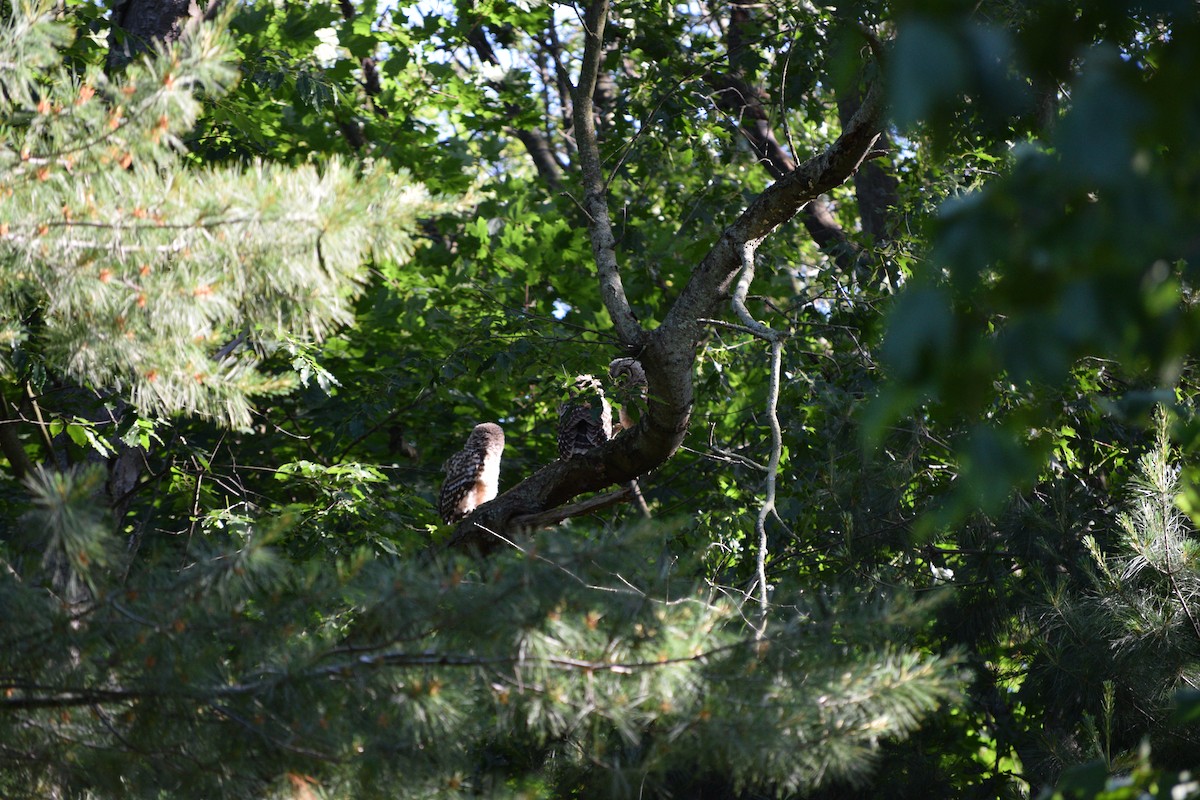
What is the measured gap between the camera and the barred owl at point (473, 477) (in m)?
6.09

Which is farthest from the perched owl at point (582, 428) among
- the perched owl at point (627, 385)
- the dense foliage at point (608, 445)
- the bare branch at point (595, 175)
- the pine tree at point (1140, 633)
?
the pine tree at point (1140, 633)

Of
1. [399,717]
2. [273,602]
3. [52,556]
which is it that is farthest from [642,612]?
[52,556]

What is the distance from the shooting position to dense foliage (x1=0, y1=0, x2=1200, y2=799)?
113 cm

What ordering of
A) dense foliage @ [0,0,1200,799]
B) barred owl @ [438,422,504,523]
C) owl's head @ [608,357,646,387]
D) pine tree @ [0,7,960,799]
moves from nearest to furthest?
dense foliage @ [0,0,1200,799] → pine tree @ [0,7,960,799] → owl's head @ [608,357,646,387] → barred owl @ [438,422,504,523]

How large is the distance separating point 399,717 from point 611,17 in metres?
5.55

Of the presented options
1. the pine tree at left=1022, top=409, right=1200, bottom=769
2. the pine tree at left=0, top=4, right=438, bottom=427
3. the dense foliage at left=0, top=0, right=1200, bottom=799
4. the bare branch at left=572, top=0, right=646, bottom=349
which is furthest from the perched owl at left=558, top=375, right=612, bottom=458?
the pine tree at left=0, top=4, right=438, bottom=427

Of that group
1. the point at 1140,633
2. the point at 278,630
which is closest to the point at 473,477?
the point at 1140,633

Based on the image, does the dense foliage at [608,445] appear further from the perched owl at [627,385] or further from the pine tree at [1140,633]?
the perched owl at [627,385]

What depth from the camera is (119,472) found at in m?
5.93

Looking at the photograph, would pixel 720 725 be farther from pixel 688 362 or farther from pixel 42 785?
pixel 688 362

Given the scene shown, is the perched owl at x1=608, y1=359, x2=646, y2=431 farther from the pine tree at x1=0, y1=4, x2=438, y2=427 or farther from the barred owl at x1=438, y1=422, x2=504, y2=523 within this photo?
the pine tree at x1=0, y1=4, x2=438, y2=427

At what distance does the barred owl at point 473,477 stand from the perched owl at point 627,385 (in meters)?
0.79

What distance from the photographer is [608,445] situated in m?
5.09

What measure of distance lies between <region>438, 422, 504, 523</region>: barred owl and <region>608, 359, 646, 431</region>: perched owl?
79 cm
